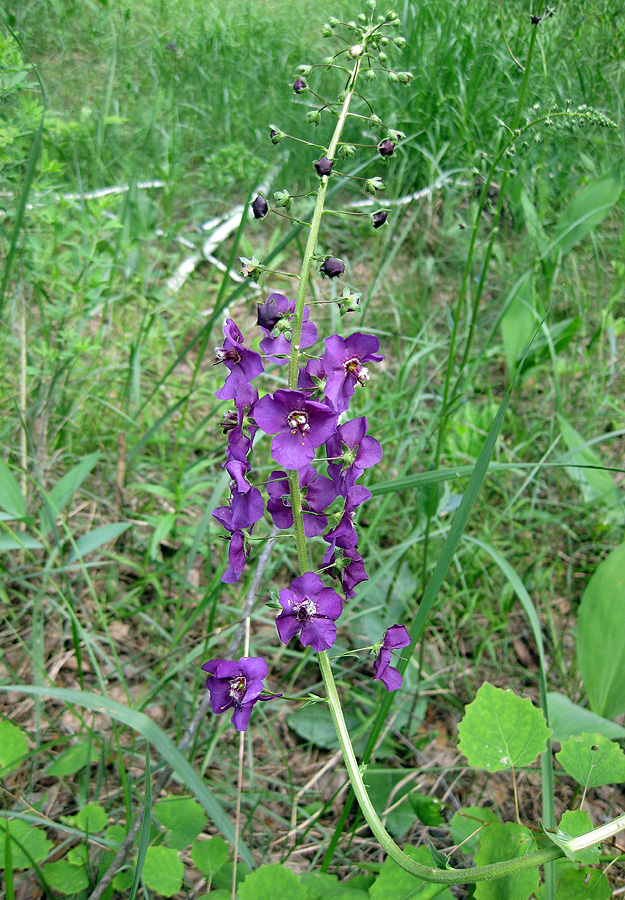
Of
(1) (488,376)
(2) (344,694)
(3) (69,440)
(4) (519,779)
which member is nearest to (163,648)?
(2) (344,694)

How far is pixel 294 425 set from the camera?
1.26m

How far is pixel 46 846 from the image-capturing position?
1663 mm

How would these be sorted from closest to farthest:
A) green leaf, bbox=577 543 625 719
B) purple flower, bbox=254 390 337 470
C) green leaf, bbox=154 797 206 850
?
purple flower, bbox=254 390 337 470
green leaf, bbox=154 797 206 850
green leaf, bbox=577 543 625 719

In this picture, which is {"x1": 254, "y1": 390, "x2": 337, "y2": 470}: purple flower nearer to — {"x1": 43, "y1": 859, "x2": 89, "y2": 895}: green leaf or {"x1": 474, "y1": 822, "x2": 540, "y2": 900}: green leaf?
{"x1": 474, "y1": 822, "x2": 540, "y2": 900}: green leaf

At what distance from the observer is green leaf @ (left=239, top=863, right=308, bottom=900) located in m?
1.42

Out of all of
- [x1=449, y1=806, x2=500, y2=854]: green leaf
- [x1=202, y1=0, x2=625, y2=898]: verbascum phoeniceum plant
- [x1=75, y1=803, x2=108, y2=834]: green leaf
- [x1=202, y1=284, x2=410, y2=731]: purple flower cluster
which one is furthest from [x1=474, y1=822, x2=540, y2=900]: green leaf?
[x1=75, y1=803, x2=108, y2=834]: green leaf

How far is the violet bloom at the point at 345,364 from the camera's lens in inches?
52.0

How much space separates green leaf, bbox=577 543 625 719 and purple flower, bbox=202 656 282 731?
1.16m

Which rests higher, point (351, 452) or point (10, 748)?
point (351, 452)

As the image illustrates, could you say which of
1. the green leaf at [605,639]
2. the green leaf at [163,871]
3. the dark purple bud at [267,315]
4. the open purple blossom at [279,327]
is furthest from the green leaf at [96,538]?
the green leaf at [605,639]

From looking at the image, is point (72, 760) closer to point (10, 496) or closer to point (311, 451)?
point (10, 496)

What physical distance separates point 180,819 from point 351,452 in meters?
1.13

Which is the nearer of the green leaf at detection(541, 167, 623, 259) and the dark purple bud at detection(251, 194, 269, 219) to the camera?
the dark purple bud at detection(251, 194, 269, 219)

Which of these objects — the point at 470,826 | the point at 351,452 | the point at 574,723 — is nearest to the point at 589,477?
the point at 574,723
